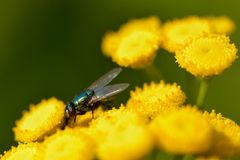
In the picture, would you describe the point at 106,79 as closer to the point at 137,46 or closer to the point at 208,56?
the point at 137,46

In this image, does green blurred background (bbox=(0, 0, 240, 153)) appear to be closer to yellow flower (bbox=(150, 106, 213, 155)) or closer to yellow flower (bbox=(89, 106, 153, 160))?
yellow flower (bbox=(89, 106, 153, 160))

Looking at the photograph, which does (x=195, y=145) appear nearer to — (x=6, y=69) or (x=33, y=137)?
(x=33, y=137)

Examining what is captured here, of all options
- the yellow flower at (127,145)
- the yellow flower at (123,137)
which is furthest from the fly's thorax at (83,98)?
the yellow flower at (127,145)

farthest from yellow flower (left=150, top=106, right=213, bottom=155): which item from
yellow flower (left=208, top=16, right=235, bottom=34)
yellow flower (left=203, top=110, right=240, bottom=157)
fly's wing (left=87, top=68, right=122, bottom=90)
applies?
yellow flower (left=208, top=16, right=235, bottom=34)


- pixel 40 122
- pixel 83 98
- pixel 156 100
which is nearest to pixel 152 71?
pixel 83 98

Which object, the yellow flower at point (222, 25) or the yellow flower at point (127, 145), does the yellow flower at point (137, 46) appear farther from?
the yellow flower at point (127, 145)

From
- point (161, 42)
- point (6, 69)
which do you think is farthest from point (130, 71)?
point (161, 42)

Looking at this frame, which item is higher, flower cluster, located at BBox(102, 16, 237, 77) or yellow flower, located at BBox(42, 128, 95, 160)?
flower cluster, located at BBox(102, 16, 237, 77)

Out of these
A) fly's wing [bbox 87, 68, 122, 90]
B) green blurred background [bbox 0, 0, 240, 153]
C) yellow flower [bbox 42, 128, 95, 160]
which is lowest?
yellow flower [bbox 42, 128, 95, 160]
